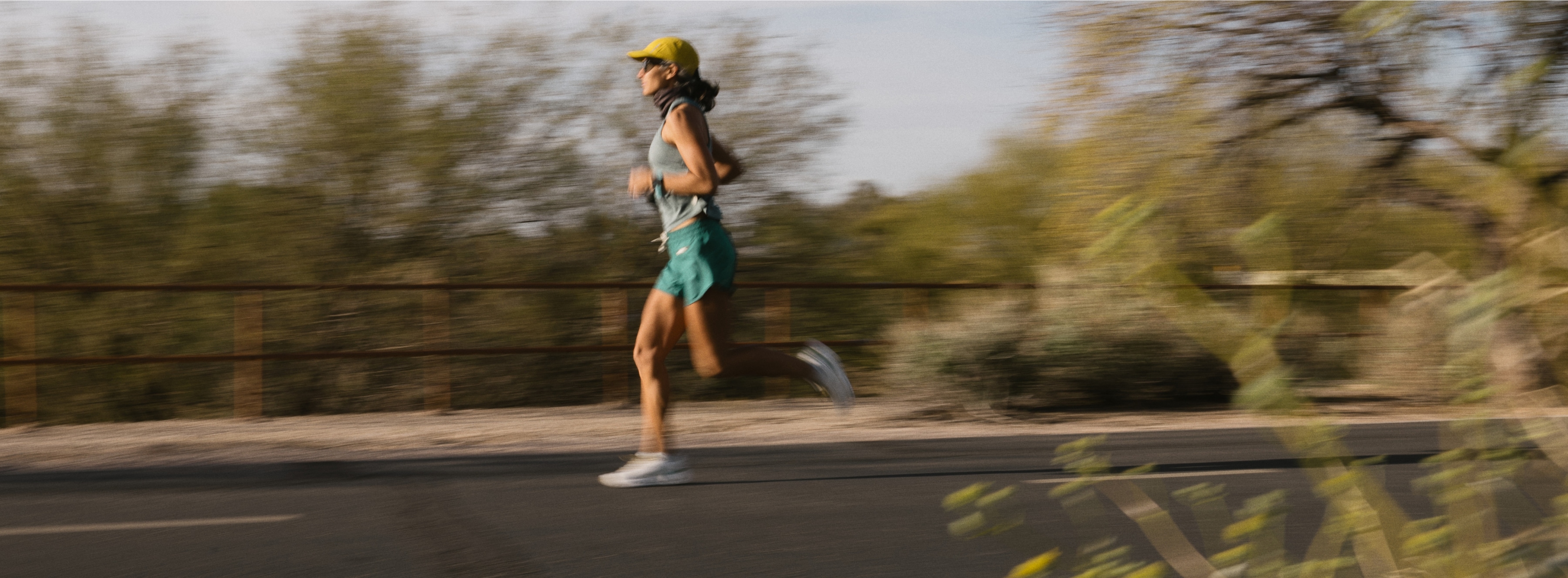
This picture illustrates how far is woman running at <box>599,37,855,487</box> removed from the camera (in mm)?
5059

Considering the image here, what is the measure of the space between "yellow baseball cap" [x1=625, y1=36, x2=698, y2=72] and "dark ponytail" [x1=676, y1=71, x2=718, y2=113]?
0.03 m

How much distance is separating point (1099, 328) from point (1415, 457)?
3.44 meters

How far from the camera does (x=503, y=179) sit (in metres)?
12.2

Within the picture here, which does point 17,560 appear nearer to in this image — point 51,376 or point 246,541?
point 246,541

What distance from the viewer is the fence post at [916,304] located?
464 inches

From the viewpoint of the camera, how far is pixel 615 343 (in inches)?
436

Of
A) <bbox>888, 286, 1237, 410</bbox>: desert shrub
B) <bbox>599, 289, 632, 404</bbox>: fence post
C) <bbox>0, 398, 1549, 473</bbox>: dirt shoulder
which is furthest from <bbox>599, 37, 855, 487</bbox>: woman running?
<bbox>599, 289, 632, 404</bbox>: fence post

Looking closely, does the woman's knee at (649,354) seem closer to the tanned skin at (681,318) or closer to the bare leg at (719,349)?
the tanned skin at (681,318)

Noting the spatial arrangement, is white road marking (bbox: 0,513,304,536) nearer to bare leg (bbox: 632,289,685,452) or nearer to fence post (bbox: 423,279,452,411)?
bare leg (bbox: 632,289,685,452)

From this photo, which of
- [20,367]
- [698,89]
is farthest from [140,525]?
[20,367]

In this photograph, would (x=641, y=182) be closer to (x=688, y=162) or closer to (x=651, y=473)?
(x=688, y=162)

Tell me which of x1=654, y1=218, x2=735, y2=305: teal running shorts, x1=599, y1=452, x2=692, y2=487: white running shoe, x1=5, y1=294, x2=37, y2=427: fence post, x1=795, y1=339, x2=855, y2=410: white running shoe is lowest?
x1=5, y1=294, x2=37, y2=427: fence post

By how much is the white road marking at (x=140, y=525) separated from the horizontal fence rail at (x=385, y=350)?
412 cm

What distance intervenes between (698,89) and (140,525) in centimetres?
268
